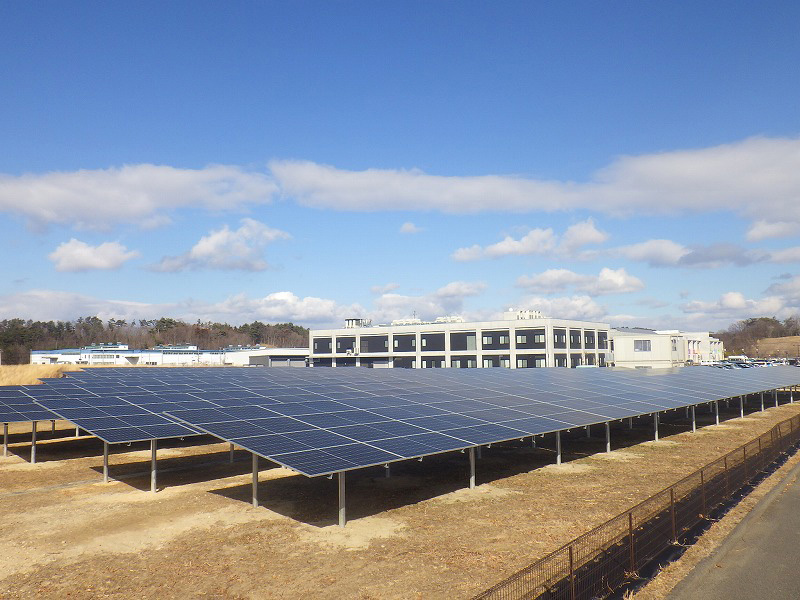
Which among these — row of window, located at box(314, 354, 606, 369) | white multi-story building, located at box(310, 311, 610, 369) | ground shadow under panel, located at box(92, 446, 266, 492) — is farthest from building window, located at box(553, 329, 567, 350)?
ground shadow under panel, located at box(92, 446, 266, 492)

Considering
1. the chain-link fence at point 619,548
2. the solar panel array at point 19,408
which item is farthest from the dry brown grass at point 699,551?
the solar panel array at point 19,408

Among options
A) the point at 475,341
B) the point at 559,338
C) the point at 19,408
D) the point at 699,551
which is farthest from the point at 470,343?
the point at 699,551

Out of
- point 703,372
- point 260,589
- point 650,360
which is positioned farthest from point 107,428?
point 650,360

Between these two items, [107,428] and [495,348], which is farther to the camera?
[495,348]

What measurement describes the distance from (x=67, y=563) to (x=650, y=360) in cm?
9832

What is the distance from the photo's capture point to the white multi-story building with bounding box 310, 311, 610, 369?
110 metres

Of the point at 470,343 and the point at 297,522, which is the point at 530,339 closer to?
the point at 470,343

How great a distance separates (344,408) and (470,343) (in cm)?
9051

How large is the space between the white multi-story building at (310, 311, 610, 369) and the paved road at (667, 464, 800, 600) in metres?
88.8

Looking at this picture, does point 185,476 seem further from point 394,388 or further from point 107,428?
point 394,388

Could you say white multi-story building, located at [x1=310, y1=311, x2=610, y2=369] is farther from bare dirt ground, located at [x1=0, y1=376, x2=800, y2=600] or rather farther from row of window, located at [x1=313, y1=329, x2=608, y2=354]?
bare dirt ground, located at [x1=0, y1=376, x2=800, y2=600]

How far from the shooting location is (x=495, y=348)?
115 m

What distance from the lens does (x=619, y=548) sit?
55.0ft

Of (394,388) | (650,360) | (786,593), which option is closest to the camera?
(786,593)
